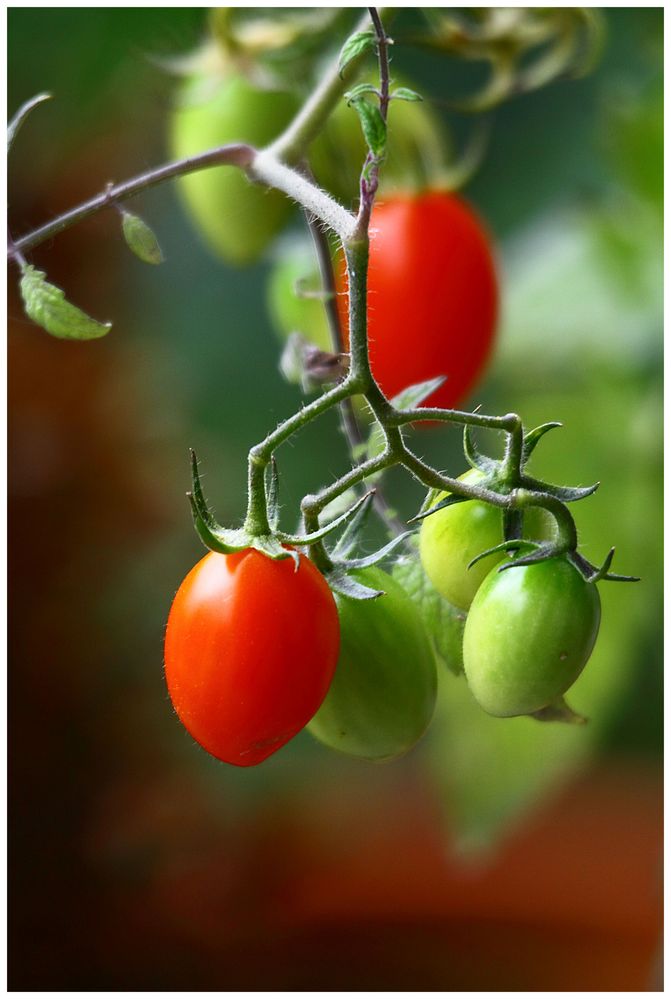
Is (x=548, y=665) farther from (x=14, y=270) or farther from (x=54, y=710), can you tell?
(x=54, y=710)

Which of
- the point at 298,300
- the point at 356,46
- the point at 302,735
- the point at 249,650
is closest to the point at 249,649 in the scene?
the point at 249,650

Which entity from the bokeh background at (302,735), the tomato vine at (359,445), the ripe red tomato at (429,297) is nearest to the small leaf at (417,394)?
the tomato vine at (359,445)

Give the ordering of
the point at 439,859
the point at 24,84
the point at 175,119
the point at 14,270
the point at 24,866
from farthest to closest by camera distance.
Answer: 1. the point at 439,859
2. the point at 24,866
3. the point at 24,84
4. the point at 175,119
5. the point at 14,270

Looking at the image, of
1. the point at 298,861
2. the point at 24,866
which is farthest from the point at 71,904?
the point at 298,861

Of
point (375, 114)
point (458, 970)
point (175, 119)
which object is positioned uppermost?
point (175, 119)

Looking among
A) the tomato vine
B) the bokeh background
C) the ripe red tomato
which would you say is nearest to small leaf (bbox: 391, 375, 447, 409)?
the tomato vine

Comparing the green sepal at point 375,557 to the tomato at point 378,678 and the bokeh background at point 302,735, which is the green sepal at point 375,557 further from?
the bokeh background at point 302,735

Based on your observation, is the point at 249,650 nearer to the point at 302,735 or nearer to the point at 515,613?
the point at 515,613
